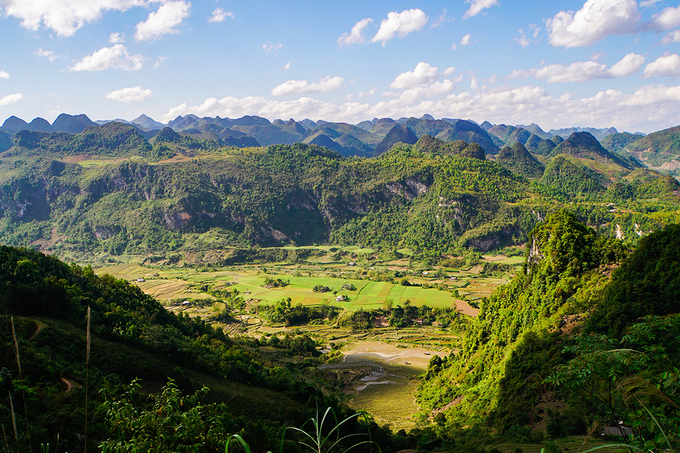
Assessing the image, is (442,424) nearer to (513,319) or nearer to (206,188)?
(513,319)

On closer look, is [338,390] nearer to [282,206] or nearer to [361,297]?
[361,297]

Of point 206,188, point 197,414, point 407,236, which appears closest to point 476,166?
point 407,236

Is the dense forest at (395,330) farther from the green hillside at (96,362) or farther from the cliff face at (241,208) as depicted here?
the cliff face at (241,208)

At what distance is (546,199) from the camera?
150 m

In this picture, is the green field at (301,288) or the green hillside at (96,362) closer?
the green hillside at (96,362)

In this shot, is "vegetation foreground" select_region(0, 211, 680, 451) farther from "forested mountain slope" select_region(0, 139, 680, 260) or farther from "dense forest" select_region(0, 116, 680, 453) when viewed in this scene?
"forested mountain slope" select_region(0, 139, 680, 260)

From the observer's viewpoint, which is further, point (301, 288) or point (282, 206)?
point (282, 206)

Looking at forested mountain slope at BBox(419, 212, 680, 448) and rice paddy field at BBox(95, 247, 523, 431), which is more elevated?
forested mountain slope at BBox(419, 212, 680, 448)

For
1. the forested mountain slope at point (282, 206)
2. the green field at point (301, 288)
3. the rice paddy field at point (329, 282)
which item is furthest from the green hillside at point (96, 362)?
the forested mountain slope at point (282, 206)

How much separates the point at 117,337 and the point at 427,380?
35161 millimetres

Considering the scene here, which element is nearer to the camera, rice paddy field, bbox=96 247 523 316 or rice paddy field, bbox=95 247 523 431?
rice paddy field, bbox=95 247 523 431

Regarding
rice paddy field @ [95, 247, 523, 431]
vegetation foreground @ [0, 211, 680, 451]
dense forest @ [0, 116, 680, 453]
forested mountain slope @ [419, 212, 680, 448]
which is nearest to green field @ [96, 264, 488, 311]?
rice paddy field @ [95, 247, 523, 431]

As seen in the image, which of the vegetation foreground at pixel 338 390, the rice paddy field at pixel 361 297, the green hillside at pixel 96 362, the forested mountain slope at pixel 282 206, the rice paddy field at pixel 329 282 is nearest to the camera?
the green hillside at pixel 96 362

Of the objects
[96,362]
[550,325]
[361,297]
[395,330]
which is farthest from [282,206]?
[96,362]
